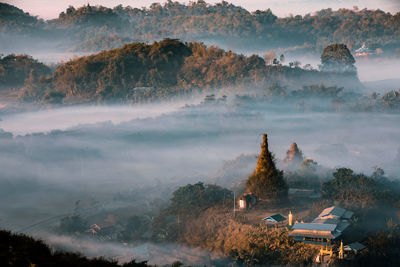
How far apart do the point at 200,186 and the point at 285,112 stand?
8309 cm

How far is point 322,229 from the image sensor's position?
44375 millimetres

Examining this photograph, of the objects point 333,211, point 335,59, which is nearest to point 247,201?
point 333,211

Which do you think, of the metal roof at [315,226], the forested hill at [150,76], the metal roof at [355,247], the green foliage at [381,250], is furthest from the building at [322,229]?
the forested hill at [150,76]

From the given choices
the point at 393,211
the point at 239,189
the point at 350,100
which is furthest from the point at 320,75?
the point at 393,211

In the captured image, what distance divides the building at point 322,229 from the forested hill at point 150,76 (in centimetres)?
9649

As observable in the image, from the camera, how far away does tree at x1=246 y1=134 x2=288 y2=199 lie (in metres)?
54.5

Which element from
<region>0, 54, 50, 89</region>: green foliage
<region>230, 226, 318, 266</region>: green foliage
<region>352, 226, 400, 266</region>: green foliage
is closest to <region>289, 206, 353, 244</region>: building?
<region>230, 226, 318, 266</region>: green foliage

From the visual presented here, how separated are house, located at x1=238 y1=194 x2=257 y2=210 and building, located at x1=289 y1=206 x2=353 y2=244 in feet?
26.1

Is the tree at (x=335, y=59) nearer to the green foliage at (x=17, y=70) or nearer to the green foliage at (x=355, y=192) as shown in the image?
the green foliage at (x=17, y=70)

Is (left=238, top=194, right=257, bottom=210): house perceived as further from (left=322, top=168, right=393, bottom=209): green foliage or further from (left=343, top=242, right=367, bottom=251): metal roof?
(left=343, top=242, right=367, bottom=251): metal roof

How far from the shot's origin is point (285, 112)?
14275cm

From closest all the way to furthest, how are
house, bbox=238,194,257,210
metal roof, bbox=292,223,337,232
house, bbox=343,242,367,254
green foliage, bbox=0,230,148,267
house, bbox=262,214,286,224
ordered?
green foliage, bbox=0,230,148,267 < house, bbox=343,242,367,254 < metal roof, bbox=292,223,337,232 < house, bbox=262,214,286,224 < house, bbox=238,194,257,210

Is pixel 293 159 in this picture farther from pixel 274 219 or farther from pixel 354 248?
pixel 354 248

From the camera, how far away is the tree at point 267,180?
54.5 meters
